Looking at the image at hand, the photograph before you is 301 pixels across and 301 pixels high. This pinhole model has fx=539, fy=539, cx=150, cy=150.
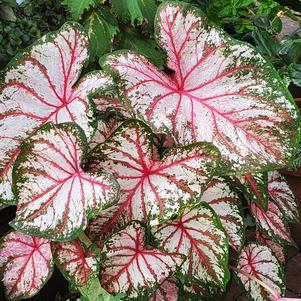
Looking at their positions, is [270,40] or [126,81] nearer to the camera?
[126,81]

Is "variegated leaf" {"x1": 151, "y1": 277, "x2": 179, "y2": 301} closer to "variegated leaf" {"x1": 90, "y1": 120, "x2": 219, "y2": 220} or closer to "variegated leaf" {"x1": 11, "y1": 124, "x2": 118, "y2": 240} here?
"variegated leaf" {"x1": 90, "y1": 120, "x2": 219, "y2": 220}

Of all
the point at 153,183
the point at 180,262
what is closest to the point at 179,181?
the point at 153,183

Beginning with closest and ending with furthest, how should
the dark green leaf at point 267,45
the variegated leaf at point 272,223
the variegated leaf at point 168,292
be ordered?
the variegated leaf at point 168,292, the variegated leaf at point 272,223, the dark green leaf at point 267,45

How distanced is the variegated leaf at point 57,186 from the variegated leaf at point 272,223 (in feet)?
1.51

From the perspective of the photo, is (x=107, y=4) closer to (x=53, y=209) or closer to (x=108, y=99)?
(x=108, y=99)

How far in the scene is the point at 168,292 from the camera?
119 centimetres

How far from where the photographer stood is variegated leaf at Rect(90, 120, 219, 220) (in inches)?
40.2

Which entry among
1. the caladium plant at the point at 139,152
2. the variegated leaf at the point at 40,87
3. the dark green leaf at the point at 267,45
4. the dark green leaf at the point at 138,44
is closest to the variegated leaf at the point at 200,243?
the caladium plant at the point at 139,152

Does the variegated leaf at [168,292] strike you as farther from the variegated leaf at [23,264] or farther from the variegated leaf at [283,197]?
the variegated leaf at [283,197]

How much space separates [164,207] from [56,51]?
0.39 m

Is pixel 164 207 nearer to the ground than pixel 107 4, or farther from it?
nearer to the ground

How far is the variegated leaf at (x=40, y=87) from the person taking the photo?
109 cm

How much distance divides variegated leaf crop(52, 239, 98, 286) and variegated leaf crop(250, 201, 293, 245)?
16.8 inches

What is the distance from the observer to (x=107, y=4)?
4.80 feet
